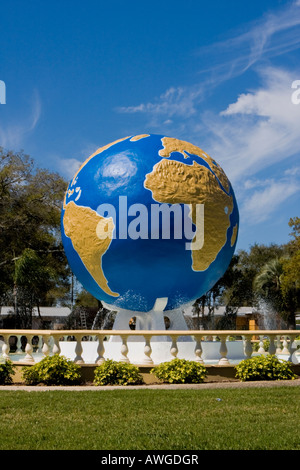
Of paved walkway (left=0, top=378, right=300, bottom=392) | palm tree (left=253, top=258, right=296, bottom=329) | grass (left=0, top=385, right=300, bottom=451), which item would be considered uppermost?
palm tree (left=253, top=258, right=296, bottom=329)

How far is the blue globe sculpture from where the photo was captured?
1429cm

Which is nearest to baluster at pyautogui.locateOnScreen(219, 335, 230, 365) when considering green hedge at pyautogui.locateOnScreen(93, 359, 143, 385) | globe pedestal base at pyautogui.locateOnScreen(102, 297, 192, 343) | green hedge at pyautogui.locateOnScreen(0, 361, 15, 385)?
green hedge at pyautogui.locateOnScreen(93, 359, 143, 385)

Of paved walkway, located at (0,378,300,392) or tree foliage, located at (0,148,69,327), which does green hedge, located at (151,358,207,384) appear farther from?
tree foliage, located at (0,148,69,327)

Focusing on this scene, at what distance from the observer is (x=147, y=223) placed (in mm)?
14219

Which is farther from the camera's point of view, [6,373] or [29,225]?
[29,225]

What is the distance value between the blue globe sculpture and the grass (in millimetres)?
4622

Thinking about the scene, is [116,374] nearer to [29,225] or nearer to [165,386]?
[165,386]

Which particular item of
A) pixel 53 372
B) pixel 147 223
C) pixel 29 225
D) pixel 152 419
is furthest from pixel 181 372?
pixel 29 225

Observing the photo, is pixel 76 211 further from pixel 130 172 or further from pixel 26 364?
pixel 26 364

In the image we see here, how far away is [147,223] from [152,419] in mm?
7057

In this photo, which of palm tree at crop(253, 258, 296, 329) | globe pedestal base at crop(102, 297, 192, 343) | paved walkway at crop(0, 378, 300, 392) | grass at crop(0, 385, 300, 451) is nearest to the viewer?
grass at crop(0, 385, 300, 451)

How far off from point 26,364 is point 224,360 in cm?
447

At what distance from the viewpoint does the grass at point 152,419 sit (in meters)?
6.39

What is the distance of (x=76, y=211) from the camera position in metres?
15.1
